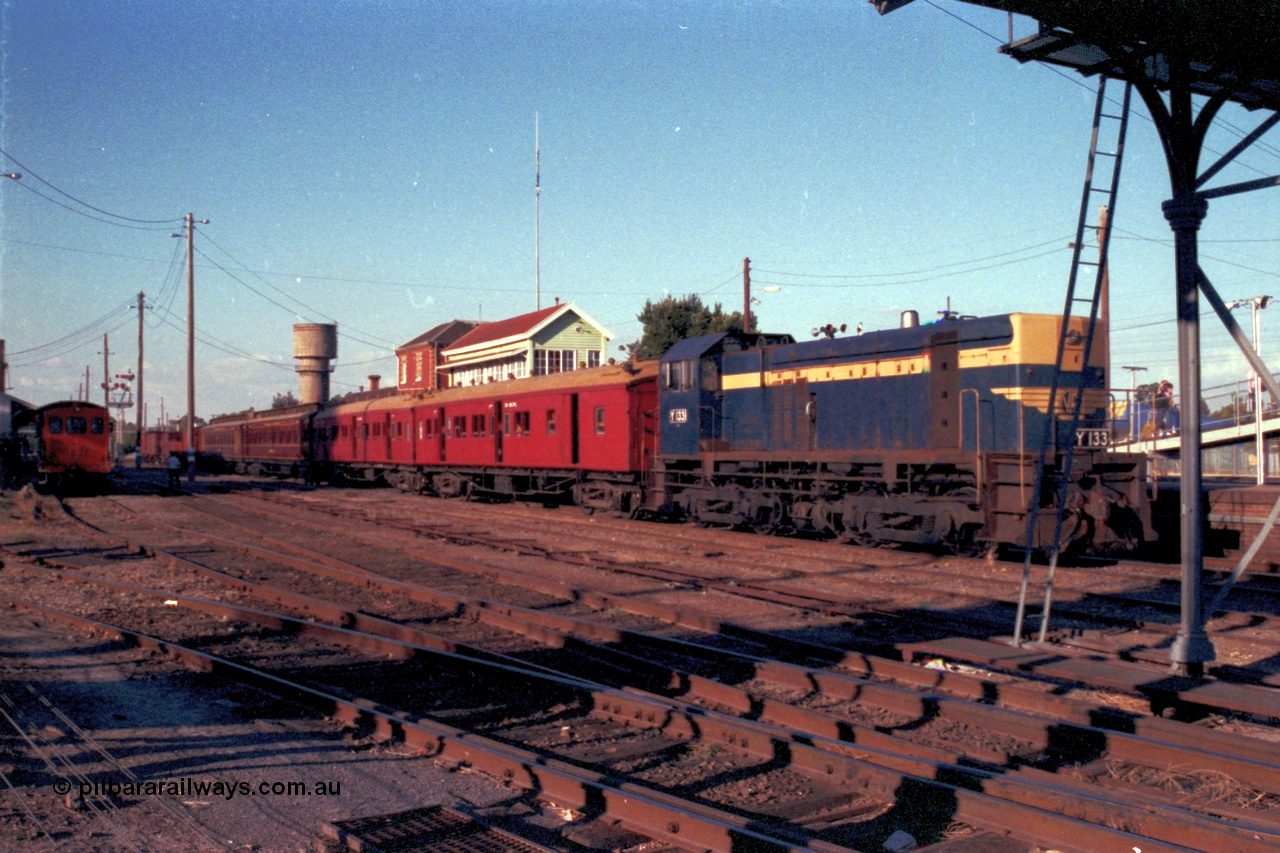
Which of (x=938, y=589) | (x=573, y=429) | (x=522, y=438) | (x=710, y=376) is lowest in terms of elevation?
(x=938, y=589)

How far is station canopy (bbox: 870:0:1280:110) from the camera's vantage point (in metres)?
6.29

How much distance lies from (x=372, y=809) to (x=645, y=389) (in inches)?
653

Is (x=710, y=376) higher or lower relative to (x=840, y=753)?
higher

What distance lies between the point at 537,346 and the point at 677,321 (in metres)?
8.00

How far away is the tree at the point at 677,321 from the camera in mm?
48534

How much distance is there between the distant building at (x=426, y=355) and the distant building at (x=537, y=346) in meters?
3.38

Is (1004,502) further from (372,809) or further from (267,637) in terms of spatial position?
(372,809)

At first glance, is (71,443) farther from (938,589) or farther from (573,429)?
(938,589)

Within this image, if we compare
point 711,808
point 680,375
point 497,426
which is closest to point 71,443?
point 497,426

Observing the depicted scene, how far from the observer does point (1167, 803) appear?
496cm

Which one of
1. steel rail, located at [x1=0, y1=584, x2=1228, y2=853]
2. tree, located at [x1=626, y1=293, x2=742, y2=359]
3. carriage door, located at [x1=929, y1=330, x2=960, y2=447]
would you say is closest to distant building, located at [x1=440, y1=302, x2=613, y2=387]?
tree, located at [x1=626, y1=293, x2=742, y2=359]

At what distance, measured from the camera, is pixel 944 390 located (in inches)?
580

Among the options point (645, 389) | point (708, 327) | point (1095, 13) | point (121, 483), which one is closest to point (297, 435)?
point (121, 483)

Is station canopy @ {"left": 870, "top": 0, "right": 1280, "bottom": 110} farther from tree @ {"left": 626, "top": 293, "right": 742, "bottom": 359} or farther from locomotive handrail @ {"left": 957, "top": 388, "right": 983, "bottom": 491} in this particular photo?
tree @ {"left": 626, "top": 293, "right": 742, "bottom": 359}
